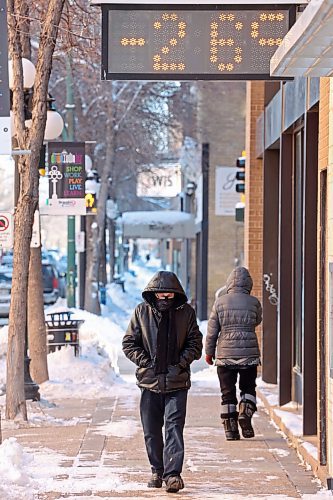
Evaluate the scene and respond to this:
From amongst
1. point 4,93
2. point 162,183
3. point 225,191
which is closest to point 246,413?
point 4,93

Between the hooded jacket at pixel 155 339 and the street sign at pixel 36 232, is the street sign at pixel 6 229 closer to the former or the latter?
the street sign at pixel 36 232

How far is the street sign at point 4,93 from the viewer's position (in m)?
7.91

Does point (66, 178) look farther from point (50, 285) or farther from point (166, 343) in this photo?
point (50, 285)

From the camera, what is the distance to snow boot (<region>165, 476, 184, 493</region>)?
28.5ft

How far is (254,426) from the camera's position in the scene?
1269 cm

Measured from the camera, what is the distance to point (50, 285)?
3684 centimetres

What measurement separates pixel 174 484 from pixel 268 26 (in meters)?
3.88

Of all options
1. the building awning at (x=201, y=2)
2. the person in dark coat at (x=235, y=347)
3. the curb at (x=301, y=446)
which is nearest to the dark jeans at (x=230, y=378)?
the person in dark coat at (x=235, y=347)

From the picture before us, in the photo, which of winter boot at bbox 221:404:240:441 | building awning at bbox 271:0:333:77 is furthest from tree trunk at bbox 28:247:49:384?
building awning at bbox 271:0:333:77

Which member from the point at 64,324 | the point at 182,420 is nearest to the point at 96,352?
the point at 64,324

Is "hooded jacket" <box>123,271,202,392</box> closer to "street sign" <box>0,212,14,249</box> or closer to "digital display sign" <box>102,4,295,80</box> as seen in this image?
"digital display sign" <box>102,4,295,80</box>

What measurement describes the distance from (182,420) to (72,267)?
21672 mm

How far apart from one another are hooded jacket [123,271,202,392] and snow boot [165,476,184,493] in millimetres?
696

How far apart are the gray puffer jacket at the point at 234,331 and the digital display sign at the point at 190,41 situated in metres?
2.97
